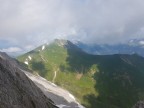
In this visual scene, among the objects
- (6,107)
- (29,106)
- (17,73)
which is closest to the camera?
Result: (6,107)

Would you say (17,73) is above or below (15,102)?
above

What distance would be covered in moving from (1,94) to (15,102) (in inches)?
139

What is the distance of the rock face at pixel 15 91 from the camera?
182ft

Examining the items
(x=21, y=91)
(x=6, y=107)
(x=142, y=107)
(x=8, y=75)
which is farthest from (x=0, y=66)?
(x=142, y=107)

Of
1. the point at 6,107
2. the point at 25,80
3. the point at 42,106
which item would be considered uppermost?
the point at 25,80

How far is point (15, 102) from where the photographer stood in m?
57.1

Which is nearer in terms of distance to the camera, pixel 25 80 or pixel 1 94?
pixel 1 94

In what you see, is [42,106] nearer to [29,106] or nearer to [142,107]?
[29,106]

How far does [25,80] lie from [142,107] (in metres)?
66.1

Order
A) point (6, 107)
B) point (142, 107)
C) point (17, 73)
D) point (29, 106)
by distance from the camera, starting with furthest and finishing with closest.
→ point (142, 107), point (17, 73), point (29, 106), point (6, 107)

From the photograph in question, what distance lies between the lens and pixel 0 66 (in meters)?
62.5

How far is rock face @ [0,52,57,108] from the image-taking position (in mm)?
55594

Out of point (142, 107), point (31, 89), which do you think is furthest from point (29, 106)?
point (142, 107)

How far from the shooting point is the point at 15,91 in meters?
60.6
